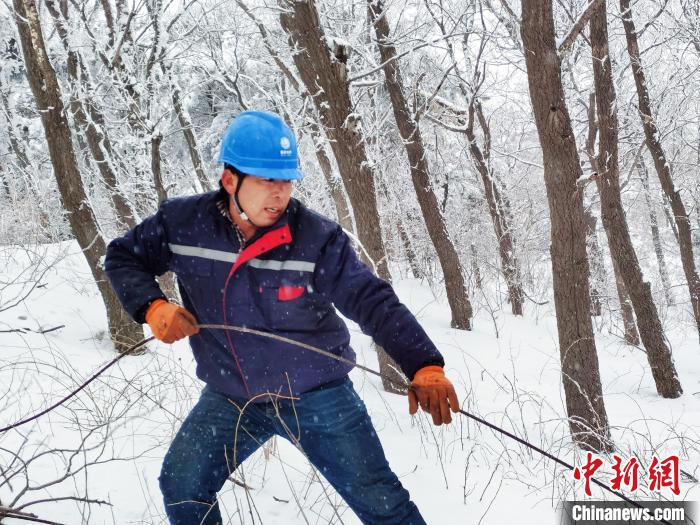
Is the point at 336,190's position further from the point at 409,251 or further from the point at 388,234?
the point at 388,234

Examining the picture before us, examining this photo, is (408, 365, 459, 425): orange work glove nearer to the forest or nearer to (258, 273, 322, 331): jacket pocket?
the forest

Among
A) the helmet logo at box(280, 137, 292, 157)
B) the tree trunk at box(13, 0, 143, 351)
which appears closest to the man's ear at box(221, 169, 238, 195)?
the helmet logo at box(280, 137, 292, 157)

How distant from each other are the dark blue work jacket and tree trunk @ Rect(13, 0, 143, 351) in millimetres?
4280

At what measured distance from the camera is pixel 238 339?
213 cm

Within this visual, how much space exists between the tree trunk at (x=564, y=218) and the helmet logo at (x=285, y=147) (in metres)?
2.79

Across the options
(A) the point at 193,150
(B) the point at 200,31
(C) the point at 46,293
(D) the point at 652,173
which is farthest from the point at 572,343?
(D) the point at 652,173

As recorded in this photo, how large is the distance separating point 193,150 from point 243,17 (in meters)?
3.23

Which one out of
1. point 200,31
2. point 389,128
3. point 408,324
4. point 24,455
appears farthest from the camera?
point 389,128

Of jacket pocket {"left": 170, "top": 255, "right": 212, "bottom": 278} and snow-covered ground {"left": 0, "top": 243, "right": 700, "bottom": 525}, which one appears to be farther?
snow-covered ground {"left": 0, "top": 243, "right": 700, "bottom": 525}

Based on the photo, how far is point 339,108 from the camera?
5.61m

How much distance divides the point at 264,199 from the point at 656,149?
9712 millimetres

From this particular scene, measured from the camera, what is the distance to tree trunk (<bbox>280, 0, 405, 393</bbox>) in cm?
541

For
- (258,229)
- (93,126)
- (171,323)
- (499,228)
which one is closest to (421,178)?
(499,228)

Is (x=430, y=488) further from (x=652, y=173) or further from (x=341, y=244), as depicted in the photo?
(x=652, y=173)
